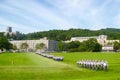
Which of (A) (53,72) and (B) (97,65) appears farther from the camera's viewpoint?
(B) (97,65)

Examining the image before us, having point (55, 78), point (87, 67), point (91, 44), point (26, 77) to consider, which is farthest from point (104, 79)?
point (91, 44)

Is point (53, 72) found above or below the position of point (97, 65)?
below

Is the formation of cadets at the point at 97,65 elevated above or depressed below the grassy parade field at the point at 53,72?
above

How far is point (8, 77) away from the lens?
96.5 ft

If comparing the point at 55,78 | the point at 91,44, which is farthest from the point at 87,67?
the point at 91,44

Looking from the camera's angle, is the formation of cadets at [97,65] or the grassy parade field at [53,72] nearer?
the grassy parade field at [53,72]

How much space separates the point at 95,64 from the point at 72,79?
462 inches

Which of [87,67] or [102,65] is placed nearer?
[102,65]

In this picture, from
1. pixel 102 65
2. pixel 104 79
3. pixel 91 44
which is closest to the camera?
pixel 104 79

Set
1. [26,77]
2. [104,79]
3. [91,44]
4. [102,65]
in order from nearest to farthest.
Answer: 1. [104,79]
2. [26,77]
3. [102,65]
4. [91,44]

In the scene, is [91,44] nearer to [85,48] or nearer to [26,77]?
[85,48]

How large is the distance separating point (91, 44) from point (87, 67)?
152 metres

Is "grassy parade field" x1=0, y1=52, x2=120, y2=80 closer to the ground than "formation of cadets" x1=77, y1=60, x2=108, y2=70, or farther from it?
closer to the ground

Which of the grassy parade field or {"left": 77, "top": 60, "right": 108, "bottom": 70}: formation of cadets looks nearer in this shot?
the grassy parade field
